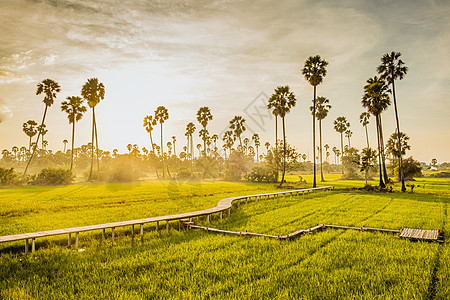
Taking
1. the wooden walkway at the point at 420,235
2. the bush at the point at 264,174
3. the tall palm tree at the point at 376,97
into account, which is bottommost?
the wooden walkway at the point at 420,235

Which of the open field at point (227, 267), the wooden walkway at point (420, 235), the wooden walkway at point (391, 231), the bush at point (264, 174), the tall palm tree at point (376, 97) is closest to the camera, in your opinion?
the open field at point (227, 267)

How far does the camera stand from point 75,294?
6105 millimetres

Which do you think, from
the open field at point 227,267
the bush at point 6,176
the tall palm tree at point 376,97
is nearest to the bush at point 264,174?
the tall palm tree at point 376,97

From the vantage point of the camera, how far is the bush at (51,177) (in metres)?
51.2

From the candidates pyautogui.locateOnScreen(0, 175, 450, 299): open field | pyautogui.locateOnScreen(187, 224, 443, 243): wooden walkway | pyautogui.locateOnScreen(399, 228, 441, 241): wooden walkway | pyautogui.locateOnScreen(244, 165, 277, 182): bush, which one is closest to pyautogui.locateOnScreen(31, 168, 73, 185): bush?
pyautogui.locateOnScreen(244, 165, 277, 182): bush

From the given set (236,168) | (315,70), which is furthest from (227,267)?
(236,168)

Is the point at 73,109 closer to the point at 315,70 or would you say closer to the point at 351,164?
the point at 315,70

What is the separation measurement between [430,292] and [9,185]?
193ft

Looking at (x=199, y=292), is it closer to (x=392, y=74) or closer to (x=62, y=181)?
(x=392, y=74)

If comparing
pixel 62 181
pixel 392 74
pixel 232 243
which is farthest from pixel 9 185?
pixel 392 74

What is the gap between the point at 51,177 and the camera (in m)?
51.3

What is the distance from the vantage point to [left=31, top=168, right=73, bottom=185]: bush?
168ft

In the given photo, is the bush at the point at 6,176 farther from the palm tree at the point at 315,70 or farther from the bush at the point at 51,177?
the palm tree at the point at 315,70

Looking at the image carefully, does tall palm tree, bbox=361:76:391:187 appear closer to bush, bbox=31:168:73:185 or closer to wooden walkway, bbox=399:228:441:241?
wooden walkway, bbox=399:228:441:241
